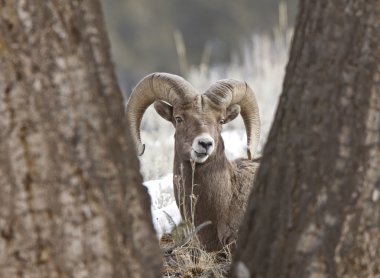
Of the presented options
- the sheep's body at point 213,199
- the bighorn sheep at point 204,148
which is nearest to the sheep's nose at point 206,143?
the bighorn sheep at point 204,148

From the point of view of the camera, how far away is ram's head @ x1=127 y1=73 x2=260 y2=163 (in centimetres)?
695

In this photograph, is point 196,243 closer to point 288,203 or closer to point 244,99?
point 244,99

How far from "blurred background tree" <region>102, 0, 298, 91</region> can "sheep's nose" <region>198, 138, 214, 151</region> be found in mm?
30455

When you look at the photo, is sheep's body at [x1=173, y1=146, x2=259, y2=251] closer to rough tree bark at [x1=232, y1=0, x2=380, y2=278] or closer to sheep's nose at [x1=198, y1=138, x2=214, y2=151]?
sheep's nose at [x1=198, y1=138, x2=214, y2=151]

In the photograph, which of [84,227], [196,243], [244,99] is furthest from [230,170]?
[84,227]

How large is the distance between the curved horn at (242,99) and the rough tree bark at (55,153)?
12.5 feet

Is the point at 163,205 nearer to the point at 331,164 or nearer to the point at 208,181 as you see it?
the point at 208,181

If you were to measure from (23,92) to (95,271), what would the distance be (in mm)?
644

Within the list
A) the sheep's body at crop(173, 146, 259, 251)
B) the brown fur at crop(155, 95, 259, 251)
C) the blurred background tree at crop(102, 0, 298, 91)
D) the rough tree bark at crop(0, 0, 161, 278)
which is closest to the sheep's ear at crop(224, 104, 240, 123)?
the brown fur at crop(155, 95, 259, 251)

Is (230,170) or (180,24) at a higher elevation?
(180,24)

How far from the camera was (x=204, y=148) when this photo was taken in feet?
22.3

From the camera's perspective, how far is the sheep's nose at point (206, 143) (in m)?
6.78

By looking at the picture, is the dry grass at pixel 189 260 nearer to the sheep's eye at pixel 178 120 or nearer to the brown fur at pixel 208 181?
the brown fur at pixel 208 181

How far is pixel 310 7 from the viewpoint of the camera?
153 inches
